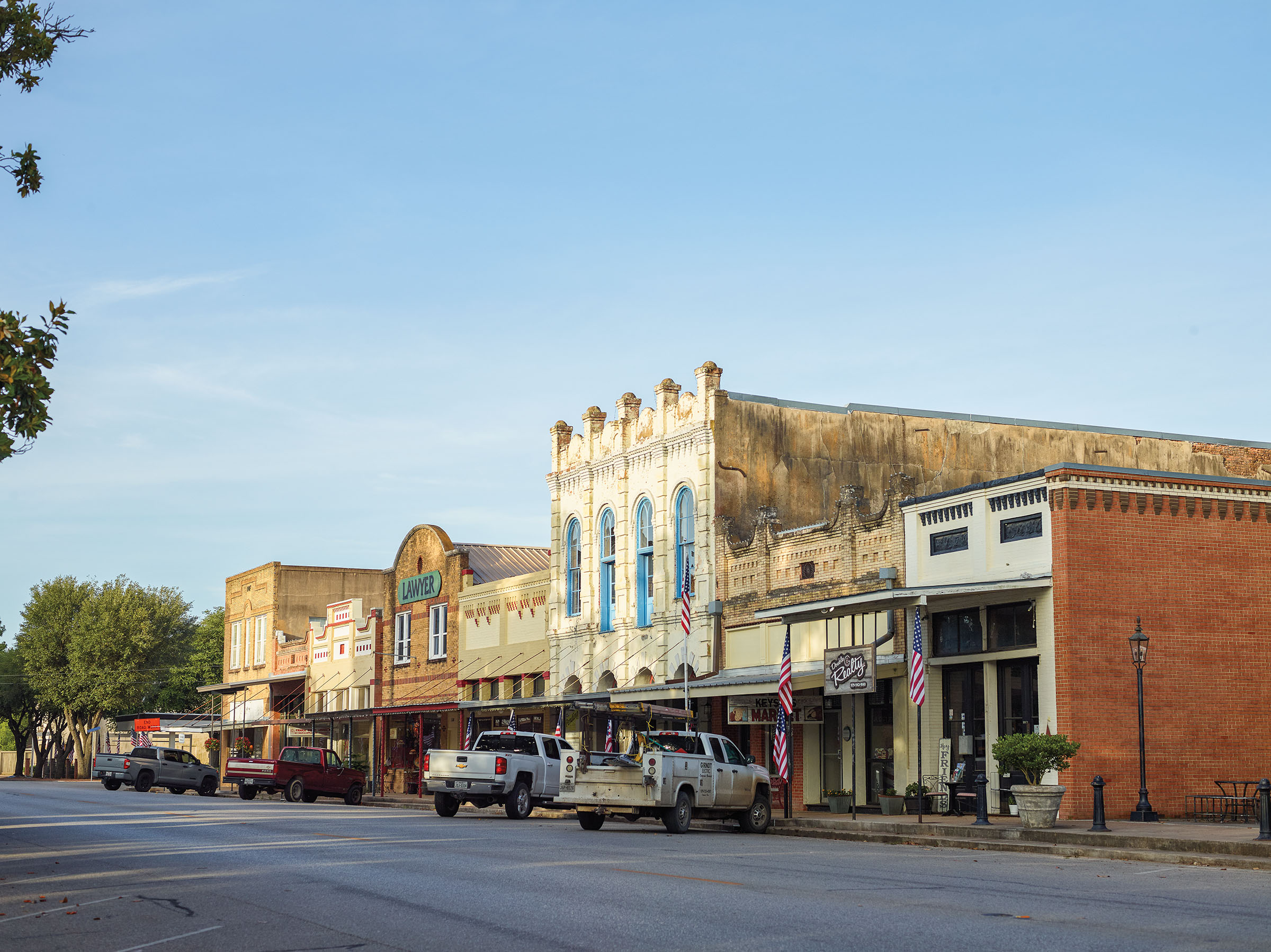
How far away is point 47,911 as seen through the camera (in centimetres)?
1277

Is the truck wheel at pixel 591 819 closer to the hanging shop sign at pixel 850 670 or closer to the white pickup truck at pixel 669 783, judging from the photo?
the white pickup truck at pixel 669 783

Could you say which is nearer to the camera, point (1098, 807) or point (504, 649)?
point (1098, 807)

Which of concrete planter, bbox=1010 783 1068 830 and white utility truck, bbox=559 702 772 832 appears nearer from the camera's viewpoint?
concrete planter, bbox=1010 783 1068 830

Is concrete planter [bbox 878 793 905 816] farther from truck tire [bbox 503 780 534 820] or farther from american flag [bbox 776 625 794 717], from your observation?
truck tire [bbox 503 780 534 820]

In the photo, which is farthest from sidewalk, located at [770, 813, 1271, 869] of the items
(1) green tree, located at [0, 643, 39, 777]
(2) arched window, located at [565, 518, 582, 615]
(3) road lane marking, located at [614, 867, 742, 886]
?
(1) green tree, located at [0, 643, 39, 777]

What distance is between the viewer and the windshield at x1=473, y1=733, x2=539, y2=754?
32.2 metres

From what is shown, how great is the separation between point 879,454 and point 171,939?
3172cm

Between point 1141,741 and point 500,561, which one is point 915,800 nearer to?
point 1141,741

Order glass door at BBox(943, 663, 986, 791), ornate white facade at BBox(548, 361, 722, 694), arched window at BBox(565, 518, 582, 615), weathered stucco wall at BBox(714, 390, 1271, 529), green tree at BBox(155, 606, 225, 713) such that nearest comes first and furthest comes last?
glass door at BBox(943, 663, 986, 791) → ornate white facade at BBox(548, 361, 722, 694) → weathered stucco wall at BBox(714, 390, 1271, 529) → arched window at BBox(565, 518, 582, 615) → green tree at BBox(155, 606, 225, 713)

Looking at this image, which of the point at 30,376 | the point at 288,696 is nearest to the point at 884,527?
the point at 30,376

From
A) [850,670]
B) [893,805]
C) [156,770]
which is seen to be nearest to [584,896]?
[850,670]

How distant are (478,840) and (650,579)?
18.8 metres

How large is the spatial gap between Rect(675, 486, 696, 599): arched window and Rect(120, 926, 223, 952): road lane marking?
27119mm

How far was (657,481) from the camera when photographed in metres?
39.9
